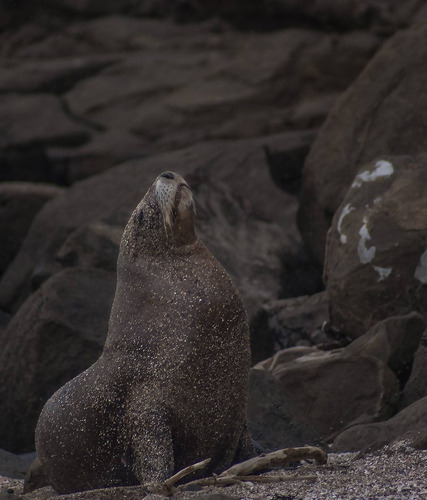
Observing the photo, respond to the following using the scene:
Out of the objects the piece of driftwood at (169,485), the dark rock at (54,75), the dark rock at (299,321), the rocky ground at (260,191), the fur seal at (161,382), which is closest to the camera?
the piece of driftwood at (169,485)

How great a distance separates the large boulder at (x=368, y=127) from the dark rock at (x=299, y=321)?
103 centimetres

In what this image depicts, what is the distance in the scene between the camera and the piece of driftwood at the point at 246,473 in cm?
354

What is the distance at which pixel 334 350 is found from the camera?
6.43m

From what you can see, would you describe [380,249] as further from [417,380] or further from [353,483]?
[353,483]

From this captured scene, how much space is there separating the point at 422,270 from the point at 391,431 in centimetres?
201

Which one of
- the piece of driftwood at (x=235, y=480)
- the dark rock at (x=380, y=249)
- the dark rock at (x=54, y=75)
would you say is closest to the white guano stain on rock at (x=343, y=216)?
the dark rock at (x=380, y=249)

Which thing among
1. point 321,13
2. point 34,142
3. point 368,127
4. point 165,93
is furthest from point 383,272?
point 321,13

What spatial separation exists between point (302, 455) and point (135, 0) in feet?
38.2

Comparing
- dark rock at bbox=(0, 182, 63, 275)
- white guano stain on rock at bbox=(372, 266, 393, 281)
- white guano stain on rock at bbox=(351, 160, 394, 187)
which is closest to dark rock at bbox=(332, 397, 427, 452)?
white guano stain on rock at bbox=(372, 266, 393, 281)

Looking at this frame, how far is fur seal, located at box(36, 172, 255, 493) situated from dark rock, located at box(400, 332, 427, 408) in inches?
57.1

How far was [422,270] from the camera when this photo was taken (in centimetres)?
612

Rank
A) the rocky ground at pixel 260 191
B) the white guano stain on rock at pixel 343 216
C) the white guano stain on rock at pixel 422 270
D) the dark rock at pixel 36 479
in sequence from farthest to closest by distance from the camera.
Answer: the white guano stain on rock at pixel 343 216, the white guano stain on rock at pixel 422 270, the rocky ground at pixel 260 191, the dark rock at pixel 36 479

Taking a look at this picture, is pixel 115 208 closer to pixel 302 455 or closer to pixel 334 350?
pixel 334 350

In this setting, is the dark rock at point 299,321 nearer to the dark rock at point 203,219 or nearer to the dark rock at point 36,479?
the dark rock at point 203,219
